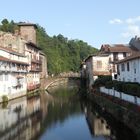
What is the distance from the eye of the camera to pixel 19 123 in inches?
1672

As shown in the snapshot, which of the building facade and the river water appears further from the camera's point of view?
the building facade

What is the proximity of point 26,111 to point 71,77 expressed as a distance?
48.1 m

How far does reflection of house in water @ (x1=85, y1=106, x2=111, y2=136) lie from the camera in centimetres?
3753

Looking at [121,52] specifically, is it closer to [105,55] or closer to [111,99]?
[105,55]

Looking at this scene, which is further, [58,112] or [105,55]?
[105,55]

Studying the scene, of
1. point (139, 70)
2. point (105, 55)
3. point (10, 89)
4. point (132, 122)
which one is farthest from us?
point (105, 55)

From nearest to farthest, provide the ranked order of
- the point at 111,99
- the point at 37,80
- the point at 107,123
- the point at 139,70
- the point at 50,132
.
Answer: the point at 50,132 < the point at 107,123 < the point at 111,99 < the point at 139,70 < the point at 37,80

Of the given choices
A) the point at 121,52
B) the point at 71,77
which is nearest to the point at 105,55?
the point at 121,52

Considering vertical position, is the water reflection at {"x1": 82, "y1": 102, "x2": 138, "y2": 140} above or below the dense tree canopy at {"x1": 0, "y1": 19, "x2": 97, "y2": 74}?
below

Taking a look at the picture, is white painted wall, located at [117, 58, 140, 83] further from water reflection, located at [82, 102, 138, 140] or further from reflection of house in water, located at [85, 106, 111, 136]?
reflection of house in water, located at [85, 106, 111, 136]

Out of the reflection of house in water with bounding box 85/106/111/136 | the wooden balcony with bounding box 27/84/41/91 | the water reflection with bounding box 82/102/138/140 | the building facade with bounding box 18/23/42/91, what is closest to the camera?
the water reflection with bounding box 82/102/138/140

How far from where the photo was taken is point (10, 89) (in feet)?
230

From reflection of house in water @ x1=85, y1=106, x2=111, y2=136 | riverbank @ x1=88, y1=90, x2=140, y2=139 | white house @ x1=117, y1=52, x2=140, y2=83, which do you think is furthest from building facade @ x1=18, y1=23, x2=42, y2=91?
riverbank @ x1=88, y1=90, x2=140, y2=139

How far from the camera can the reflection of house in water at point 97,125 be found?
Result: 3753 cm
